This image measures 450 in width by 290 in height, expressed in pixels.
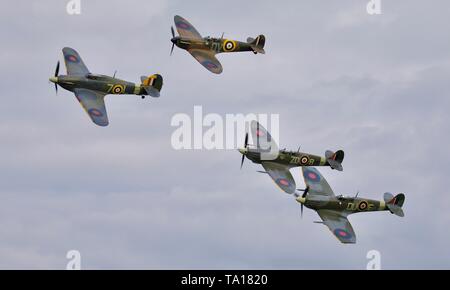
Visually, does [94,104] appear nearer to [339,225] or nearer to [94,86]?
[94,86]

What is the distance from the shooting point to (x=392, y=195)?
79.9 metres

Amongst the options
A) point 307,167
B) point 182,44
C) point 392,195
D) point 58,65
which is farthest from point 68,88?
point 392,195

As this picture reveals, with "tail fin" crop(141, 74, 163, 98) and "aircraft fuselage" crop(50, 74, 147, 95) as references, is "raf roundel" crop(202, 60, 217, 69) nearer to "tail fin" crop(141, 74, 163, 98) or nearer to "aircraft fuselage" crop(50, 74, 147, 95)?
"tail fin" crop(141, 74, 163, 98)

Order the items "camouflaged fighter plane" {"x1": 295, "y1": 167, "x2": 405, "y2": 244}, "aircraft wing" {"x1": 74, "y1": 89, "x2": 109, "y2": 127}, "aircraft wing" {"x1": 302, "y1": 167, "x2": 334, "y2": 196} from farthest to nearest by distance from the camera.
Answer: "aircraft wing" {"x1": 302, "y1": 167, "x2": 334, "y2": 196}, "aircraft wing" {"x1": 74, "y1": 89, "x2": 109, "y2": 127}, "camouflaged fighter plane" {"x1": 295, "y1": 167, "x2": 405, "y2": 244}

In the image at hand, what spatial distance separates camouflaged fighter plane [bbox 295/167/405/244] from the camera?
76.6 metres

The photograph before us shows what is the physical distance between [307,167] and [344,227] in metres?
7.22

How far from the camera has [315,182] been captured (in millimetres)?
80812

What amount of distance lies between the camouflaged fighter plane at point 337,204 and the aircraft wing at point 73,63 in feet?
62.4

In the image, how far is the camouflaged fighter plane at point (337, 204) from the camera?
76.6 meters

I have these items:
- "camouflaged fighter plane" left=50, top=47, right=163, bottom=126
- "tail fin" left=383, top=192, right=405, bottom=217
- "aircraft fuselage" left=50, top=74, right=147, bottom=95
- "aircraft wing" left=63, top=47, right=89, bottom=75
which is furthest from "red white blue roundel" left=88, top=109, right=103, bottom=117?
"tail fin" left=383, top=192, right=405, bottom=217

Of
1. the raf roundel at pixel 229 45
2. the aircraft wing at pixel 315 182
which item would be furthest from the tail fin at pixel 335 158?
the raf roundel at pixel 229 45

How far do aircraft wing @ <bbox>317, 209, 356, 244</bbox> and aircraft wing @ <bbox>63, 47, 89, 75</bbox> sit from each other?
2174cm

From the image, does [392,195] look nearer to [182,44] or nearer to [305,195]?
[305,195]

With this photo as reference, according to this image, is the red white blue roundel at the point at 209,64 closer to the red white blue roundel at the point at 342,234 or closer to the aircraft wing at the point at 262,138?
the aircraft wing at the point at 262,138
